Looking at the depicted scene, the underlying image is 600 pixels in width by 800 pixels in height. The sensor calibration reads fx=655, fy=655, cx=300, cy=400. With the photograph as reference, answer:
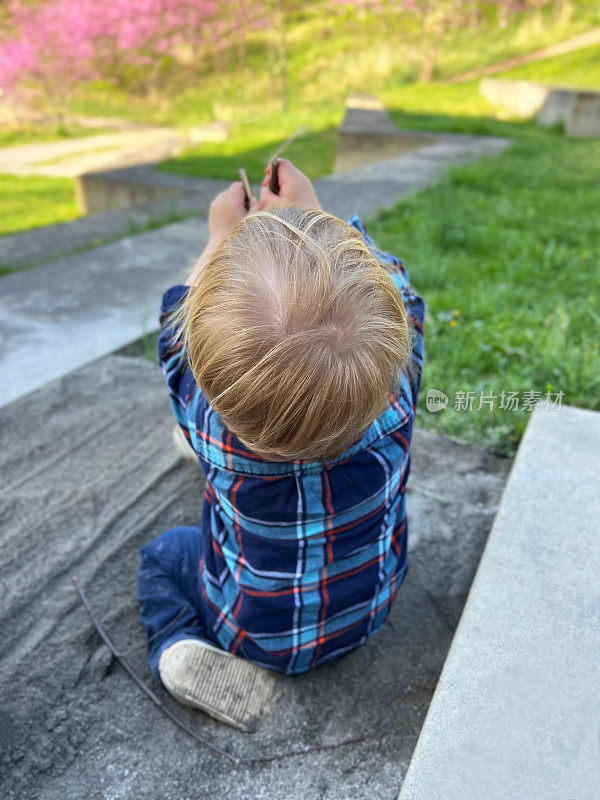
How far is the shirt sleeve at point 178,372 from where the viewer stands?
1146 mm

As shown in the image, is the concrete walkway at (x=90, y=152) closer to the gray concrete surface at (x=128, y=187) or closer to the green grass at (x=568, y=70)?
the gray concrete surface at (x=128, y=187)

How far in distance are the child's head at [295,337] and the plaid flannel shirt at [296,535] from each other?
0.11 metres

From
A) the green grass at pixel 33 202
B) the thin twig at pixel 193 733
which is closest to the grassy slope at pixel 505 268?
the green grass at pixel 33 202

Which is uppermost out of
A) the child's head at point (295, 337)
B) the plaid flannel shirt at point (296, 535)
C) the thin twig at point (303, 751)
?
the child's head at point (295, 337)

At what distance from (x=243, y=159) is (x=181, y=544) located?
22.8 ft

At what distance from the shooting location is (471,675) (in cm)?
104

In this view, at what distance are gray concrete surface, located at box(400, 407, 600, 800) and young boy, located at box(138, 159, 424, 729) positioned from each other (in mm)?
204

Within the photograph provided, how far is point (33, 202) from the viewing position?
24.8 feet

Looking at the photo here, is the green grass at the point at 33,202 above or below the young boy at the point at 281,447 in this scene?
below

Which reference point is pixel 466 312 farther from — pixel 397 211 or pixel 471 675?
pixel 471 675

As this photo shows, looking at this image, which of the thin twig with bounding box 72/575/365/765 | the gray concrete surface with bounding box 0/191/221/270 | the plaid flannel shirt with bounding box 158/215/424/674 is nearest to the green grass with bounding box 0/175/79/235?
the gray concrete surface with bounding box 0/191/221/270

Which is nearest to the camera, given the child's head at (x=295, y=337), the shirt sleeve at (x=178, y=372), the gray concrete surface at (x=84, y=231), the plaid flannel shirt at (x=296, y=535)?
the child's head at (x=295, y=337)

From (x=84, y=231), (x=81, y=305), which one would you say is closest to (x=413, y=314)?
(x=81, y=305)

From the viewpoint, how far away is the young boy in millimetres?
853
